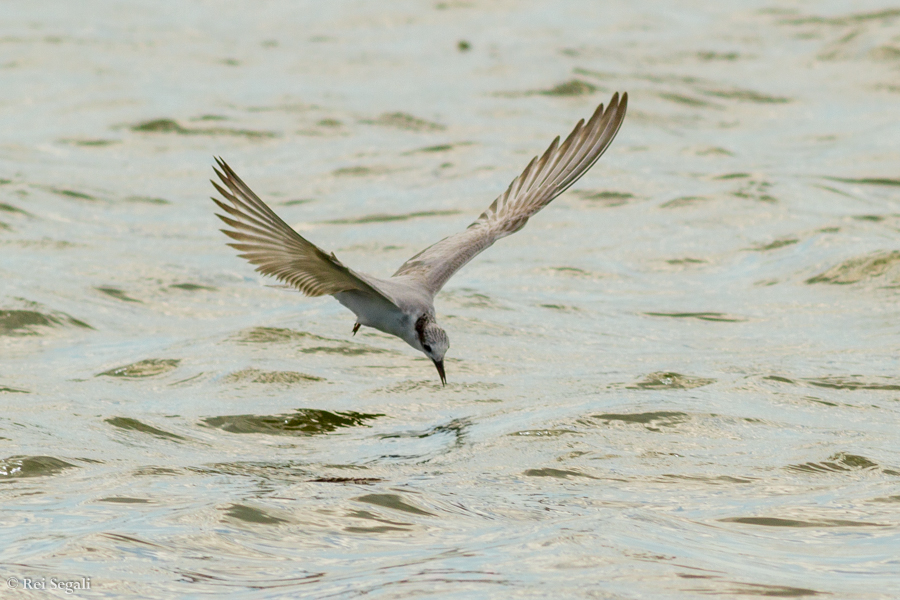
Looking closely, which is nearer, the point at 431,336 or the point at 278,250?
the point at 278,250

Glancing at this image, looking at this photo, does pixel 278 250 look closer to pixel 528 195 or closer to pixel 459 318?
pixel 528 195

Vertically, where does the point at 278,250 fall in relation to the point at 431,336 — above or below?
above

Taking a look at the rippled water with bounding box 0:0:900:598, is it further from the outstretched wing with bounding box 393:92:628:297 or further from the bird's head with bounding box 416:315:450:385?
the outstretched wing with bounding box 393:92:628:297

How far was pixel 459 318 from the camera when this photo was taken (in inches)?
505

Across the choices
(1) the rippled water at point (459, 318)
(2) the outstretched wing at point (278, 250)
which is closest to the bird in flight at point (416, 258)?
(2) the outstretched wing at point (278, 250)

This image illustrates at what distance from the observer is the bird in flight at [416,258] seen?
25.7 feet

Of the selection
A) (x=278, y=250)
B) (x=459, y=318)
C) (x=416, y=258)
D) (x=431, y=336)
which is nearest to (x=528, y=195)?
(x=416, y=258)

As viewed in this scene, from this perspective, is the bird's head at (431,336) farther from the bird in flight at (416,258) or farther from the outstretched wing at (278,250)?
the outstretched wing at (278,250)

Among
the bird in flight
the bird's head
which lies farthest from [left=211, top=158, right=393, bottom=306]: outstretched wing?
the bird's head

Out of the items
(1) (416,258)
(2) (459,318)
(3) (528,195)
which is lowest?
(2) (459,318)

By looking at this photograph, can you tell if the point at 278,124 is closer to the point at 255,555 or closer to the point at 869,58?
the point at 869,58

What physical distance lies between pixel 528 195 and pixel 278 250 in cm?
305

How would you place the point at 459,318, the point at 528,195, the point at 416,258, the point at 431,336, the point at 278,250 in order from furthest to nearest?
the point at 459,318 < the point at 528,195 < the point at 416,258 < the point at 431,336 < the point at 278,250

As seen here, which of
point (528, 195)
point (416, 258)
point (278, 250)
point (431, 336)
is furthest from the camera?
point (528, 195)
